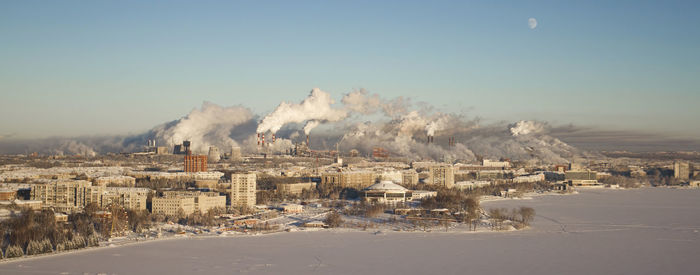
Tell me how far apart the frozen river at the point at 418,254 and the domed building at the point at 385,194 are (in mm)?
13103

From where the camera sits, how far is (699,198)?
49094 millimetres

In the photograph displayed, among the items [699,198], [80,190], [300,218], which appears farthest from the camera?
[699,198]

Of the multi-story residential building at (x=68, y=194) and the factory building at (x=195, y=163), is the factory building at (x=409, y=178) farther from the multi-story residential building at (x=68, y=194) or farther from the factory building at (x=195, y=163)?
the multi-story residential building at (x=68, y=194)

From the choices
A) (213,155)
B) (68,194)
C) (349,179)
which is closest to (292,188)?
(349,179)

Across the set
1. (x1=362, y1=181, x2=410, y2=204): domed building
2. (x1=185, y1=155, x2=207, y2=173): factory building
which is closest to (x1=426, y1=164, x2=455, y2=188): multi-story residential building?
(x1=362, y1=181, x2=410, y2=204): domed building

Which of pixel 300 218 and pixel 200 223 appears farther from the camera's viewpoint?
pixel 300 218

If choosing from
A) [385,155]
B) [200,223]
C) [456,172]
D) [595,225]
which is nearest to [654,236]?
[595,225]

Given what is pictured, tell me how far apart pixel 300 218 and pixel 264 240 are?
7.28m

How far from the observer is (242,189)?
39.8 m

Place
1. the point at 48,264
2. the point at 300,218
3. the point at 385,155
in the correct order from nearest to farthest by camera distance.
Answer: the point at 48,264 → the point at 300,218 → the point at 385,155

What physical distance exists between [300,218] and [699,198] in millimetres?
28405

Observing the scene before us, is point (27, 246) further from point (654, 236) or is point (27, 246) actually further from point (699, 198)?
point (699, 198)

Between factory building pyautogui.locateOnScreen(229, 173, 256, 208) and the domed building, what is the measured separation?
275 inches

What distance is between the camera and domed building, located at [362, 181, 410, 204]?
144 ft
